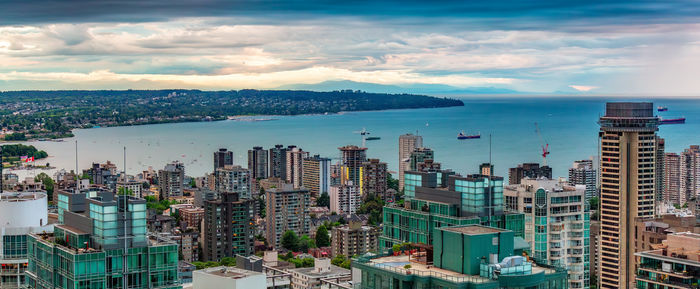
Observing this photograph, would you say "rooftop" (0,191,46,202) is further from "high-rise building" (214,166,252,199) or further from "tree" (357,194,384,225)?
"high-rise building" (214,166,252,199)

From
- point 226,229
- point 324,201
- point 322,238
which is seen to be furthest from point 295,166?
point 226,229

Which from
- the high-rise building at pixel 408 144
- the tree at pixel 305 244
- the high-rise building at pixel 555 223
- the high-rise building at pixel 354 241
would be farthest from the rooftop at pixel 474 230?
the high-rise building at pixel 408 144

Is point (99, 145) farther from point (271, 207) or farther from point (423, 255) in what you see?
point (423, 255)

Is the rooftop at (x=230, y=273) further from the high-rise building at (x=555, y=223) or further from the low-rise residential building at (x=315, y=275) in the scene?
the low-rise residential building at (x=315, y=275)

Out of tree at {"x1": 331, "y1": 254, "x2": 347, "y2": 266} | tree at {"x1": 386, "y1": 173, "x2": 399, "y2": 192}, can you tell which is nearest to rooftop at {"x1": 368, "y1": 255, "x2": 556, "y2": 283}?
tree at {"x1": 331, "y1": 254, "x2": 347, "y2": 266}

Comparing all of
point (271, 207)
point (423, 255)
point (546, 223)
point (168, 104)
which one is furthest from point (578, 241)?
point (168, 104)

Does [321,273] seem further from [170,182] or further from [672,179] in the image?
[672,179]
